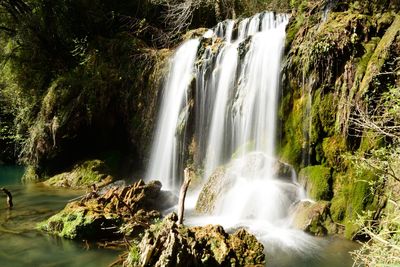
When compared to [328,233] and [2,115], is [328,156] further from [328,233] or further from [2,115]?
Result: [2,115]

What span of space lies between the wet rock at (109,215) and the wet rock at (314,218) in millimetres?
2928

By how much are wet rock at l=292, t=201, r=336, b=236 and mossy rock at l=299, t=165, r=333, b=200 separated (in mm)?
292

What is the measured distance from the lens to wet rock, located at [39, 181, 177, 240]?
7602 mm

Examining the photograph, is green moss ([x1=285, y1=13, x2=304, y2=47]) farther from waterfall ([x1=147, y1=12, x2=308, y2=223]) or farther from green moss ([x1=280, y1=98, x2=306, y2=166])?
green moss ([x1=280, y1=98, x2=306, y2=166])

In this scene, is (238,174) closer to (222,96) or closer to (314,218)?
(314,218)

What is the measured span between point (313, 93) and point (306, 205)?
2.64m

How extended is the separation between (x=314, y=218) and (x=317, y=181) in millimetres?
1091

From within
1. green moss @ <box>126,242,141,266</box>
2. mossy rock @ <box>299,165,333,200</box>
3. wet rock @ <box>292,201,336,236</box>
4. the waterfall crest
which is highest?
the waterfall crest

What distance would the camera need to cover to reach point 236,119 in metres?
11.2

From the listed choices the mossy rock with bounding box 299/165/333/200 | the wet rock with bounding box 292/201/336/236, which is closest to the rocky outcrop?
the wet rock with bounding box 292/201/336/236

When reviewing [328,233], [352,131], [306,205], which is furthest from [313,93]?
[328,233]

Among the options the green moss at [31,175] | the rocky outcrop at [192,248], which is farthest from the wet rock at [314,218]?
the green moss at [31,175]

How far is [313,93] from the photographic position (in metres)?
9.40

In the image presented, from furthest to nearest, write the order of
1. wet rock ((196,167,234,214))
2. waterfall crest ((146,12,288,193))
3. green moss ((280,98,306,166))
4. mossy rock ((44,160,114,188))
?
mossy rock ((44,160,114,188)), waterfall crest ((146,12,288,193)), green moss ((280,98,306,166)), wet rock ((196,167,234,214))
